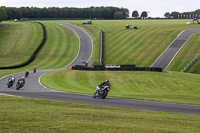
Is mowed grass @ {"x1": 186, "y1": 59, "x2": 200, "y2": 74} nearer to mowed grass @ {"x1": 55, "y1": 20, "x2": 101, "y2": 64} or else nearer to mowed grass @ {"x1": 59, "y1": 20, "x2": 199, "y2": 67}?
mowed grass @ {"x1": 59, "y1": 20, "x2": 199, "y2": 67}

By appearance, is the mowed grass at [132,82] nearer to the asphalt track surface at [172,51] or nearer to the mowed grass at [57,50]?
the asphalt track surface at [172,51]

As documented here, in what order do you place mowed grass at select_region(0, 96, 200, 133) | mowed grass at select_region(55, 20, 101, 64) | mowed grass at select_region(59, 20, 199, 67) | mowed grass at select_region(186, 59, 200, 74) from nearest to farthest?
1. mowed grass at select_region(0, 96, 200, 133)
2. mowed grass at select_region(186, 59, 200, 74)
3. mowed grass at select_region(59, 20, 199, 67)
4. mowed grass at select_region(55, 20, 101, 64)

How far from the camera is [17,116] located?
16.9 m

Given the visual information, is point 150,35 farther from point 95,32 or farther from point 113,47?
point 95,32

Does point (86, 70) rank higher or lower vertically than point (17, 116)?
lower

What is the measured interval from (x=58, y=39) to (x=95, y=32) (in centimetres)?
1459

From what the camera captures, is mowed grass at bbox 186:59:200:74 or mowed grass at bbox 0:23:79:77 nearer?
mowed grass at bbox 186:59:200:74

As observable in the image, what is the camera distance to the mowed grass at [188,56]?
69525 millimetres

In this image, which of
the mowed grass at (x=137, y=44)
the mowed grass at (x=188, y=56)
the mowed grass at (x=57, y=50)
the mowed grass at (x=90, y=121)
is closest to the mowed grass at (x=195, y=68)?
the mowed grass at (x=188, y=56)

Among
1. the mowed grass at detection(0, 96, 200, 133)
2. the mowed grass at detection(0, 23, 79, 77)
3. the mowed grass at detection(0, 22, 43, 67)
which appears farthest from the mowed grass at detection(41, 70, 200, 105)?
the mowed grass at detection(0, 22, 43, 67)

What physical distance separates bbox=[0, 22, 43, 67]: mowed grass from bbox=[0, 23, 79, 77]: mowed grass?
311cm

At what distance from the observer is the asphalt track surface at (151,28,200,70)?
245ft

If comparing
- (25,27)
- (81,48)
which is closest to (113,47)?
(81,48)

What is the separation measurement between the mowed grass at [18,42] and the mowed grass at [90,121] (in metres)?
62.4
